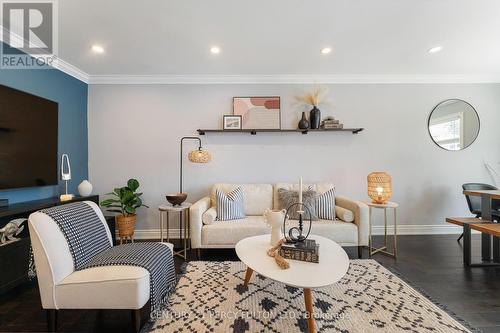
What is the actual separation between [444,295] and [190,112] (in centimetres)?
363

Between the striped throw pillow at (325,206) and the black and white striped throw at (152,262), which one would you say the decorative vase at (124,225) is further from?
the striped throw pillow at (325,206)

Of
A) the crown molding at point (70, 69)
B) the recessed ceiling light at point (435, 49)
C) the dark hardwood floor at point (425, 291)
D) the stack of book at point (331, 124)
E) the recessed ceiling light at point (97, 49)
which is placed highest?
the recessed ceiling light at point (435, 49)

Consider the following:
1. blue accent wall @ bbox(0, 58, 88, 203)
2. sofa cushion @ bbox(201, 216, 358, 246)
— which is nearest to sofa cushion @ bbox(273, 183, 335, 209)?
sofa cushion @ bbox(201, 216, 358, 246)

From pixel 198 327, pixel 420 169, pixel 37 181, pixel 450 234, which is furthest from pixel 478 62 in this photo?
pixel 37 181

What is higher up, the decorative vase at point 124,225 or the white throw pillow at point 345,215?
the white throw pillow at point 345,215

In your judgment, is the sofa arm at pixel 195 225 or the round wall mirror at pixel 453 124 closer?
the sofa arm at pixel 195 225

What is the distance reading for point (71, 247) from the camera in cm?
146

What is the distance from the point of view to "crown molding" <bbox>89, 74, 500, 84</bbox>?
3316 mm

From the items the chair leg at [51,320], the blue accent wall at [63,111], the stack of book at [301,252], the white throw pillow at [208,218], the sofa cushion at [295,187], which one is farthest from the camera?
the sofa cushion at [295,187]

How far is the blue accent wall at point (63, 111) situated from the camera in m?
2.31

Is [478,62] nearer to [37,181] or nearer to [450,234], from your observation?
[450,234]

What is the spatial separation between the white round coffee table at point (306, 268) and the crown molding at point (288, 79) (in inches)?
100

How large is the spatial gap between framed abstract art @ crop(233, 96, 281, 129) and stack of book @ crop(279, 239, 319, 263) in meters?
2.12

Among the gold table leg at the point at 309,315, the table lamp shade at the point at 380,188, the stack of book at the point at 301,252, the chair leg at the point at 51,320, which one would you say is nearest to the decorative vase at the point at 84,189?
the chair leg at the point at 51,320
